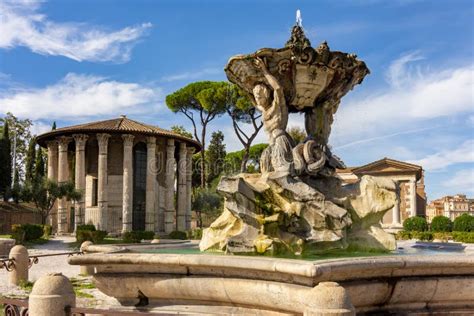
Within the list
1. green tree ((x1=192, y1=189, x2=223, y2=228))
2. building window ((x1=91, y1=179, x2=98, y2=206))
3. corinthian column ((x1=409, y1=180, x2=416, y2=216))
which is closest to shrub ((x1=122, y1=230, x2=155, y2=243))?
building window ((x1=91, y1=179, x2=98, y2=206))

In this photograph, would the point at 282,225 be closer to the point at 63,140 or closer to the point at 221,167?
the point at 63,140

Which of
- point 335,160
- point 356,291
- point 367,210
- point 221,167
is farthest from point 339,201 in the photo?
point 221,167

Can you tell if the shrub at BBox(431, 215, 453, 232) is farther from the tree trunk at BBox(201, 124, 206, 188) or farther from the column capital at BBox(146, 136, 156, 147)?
the tree trunk at BBox(201, 124, 206, 188)

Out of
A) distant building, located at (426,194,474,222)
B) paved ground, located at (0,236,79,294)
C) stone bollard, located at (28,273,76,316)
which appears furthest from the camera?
distant building, located at (426,194,474,222)

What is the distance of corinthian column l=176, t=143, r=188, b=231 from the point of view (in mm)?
38281

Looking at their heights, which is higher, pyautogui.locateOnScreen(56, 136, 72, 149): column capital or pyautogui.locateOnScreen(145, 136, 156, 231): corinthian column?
pyautogui.locateOnScreen(56, 136, 72, 149): column capital

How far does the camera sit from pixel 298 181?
726cm

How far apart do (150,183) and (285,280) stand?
3124 cm

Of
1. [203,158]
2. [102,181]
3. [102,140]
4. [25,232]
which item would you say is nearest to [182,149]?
[102,140]

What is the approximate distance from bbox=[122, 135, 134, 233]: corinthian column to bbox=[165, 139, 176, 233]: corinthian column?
10.6ft

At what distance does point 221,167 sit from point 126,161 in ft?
64.8

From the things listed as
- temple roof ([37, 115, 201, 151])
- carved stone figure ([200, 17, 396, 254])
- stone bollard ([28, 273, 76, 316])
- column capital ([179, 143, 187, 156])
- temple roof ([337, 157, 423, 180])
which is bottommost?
stone bollard ([28, 273, 76, 316])

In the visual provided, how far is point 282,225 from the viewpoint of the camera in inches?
268

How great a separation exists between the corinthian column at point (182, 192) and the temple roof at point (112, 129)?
1.85 metres
